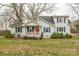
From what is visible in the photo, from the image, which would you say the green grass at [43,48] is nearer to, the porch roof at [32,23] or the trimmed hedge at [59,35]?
the trimmed hedge at [59,35]

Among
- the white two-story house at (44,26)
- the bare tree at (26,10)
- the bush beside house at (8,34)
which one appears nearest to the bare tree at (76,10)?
the white two-story house at (44,26)

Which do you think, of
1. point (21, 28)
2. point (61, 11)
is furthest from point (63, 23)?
point (21, 28)

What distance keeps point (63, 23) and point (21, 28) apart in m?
0.41

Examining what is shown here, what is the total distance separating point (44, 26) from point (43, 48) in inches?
8.5

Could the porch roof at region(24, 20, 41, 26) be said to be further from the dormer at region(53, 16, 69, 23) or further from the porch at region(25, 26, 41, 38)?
the dormer at region(53, 16, 69, 23)

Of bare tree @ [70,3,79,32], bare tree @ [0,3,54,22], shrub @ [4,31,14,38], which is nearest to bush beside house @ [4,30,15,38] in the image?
shrub @ [4,31,14,38]

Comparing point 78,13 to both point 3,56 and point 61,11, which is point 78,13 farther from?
point 3,56

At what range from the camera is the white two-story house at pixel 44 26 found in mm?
4410

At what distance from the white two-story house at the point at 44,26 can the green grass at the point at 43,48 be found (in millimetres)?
86

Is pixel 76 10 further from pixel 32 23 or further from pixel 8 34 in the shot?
pixel 8 34

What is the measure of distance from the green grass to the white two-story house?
0.09m

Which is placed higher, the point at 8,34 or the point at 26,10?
A: the point at 26,10

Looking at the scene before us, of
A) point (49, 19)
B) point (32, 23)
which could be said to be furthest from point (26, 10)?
point (49, 19)

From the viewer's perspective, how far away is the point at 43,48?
4402 mm
